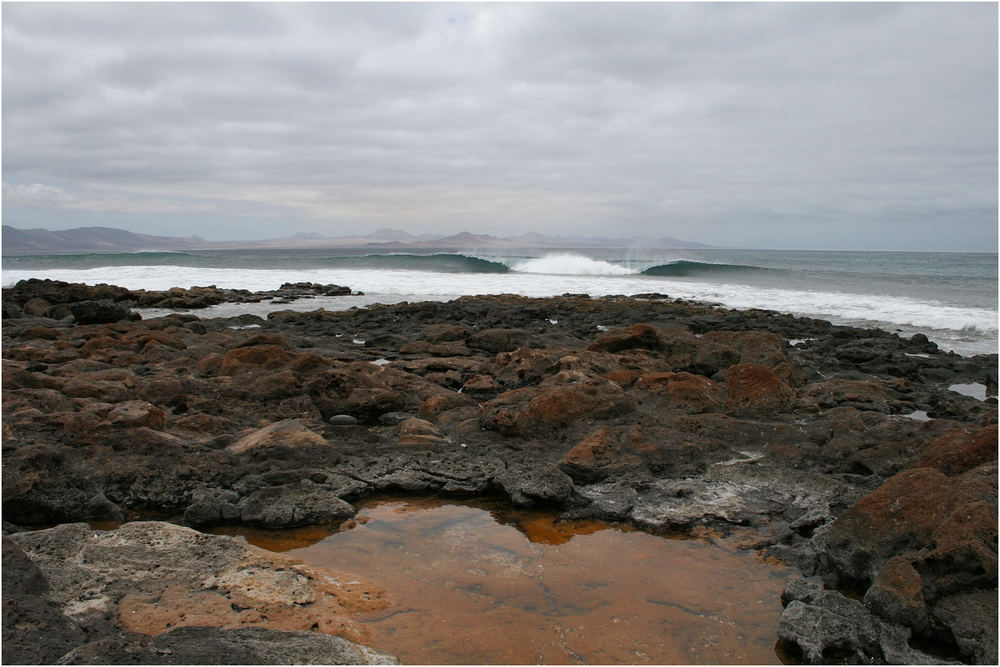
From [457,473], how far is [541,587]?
1527mm

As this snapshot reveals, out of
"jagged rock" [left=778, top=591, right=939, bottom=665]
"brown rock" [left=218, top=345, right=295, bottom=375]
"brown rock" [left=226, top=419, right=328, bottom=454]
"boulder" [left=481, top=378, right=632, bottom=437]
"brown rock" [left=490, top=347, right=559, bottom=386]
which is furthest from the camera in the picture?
"brown rock" [left=490, top=347, right=559, bottom=386]

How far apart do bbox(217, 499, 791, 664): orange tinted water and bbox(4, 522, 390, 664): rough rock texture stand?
0.26 metres

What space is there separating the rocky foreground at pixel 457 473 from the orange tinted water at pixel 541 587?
180 mm

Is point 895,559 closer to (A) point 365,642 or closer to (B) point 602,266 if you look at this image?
(A) point 365,642

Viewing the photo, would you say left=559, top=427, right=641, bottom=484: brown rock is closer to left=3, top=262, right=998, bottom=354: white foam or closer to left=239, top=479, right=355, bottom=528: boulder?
left=239, top=479, right=355, bottom=528: boulder

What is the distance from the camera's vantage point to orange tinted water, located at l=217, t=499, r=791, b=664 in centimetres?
286

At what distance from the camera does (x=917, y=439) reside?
486 centimetres

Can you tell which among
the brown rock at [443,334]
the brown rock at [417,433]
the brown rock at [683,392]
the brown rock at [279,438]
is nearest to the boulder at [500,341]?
the brown rock at [443,334]

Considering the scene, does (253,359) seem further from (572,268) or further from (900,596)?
(572,268)

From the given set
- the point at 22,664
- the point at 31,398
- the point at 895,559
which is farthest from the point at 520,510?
the point at 31,398

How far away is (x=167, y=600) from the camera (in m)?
2.86

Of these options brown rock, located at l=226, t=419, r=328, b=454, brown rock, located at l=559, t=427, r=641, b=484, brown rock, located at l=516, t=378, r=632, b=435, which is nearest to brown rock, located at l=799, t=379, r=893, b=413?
brown rock, located at l=516, t=378, r=632, b=435

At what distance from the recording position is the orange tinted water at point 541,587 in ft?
9.38

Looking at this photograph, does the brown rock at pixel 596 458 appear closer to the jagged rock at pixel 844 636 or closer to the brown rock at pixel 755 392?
the brown rock at pixel 755 392
